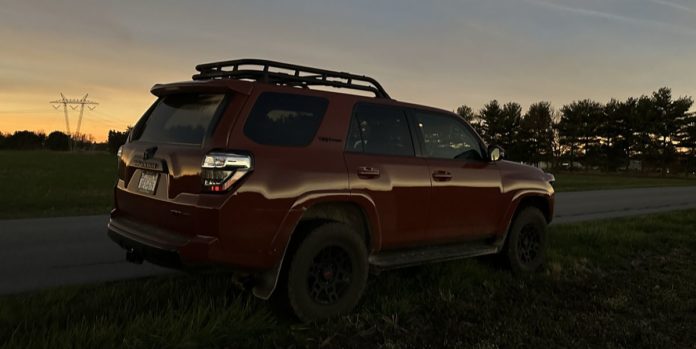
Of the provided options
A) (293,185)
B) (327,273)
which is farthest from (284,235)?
(327,273)

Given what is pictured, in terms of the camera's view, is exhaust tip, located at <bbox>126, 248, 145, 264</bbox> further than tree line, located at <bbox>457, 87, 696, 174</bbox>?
No

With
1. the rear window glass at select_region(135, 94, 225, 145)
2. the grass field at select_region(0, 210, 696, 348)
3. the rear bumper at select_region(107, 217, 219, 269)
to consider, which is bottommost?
the grass field at select_region(0, 210, 696, 348)

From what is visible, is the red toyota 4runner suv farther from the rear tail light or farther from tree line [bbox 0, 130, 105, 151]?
tree line [bbox 0, 130, 105, 151]

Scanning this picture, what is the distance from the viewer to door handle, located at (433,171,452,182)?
494cm

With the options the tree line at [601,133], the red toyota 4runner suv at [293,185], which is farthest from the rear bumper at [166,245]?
the tree line at [601,133]

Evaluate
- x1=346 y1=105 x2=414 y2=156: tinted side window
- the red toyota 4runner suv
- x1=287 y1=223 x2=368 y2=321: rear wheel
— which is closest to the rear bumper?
the red toyota 4runner suv

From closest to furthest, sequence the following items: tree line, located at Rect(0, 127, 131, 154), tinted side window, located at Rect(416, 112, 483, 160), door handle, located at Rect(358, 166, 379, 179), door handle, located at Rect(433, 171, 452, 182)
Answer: door handle, located at Rect(358, 166, 379, 179), door handle, located at Rect(433, 171, 452, 182), tinted side window, located at Rect(416, 112, 483, 160), tree line, located at Rect(0, 127, 131, 154)

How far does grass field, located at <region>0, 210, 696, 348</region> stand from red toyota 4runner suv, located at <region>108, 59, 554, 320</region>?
32 cm

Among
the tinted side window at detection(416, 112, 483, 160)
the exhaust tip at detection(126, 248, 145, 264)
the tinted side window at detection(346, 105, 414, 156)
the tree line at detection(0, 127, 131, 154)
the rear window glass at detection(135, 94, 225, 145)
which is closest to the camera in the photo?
the rear window glass at detection(135, 94, 225, 145)

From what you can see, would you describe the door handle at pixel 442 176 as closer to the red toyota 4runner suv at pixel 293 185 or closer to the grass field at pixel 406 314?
the red toyota 4runner suv at pixel 293 185

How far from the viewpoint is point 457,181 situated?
516 centimetres

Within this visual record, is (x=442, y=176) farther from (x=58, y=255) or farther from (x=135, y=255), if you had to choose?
(x=58, y=255)

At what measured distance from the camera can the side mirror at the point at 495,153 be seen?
5598 millimetres

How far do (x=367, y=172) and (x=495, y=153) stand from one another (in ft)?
6.28
